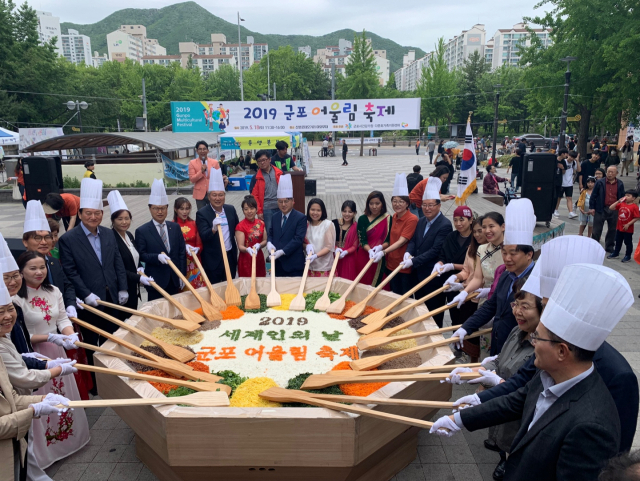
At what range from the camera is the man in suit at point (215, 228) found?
5785 mm

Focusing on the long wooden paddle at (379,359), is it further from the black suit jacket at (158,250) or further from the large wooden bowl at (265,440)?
the black suit jacket at (158,250)

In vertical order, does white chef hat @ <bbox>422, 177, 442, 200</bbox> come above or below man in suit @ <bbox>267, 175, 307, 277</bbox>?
above

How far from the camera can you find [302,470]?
3047 mm

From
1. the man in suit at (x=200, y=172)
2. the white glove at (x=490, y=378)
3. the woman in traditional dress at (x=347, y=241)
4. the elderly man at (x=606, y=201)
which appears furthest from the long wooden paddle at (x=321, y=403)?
the elderly man at (x=606, y=201)

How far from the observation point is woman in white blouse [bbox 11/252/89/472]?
355 cm

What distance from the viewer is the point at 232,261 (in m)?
6.13

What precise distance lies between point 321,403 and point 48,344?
7.58 ft

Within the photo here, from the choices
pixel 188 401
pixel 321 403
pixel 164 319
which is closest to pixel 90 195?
pixel 164 319

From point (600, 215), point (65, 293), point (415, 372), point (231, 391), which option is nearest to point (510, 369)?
point (415, 372)

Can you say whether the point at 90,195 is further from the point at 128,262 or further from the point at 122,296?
the point at 122,296

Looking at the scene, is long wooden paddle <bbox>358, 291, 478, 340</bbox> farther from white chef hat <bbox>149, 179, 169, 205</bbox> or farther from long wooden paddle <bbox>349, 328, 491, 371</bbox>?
white chef hat <bbox>149, 179, 169, 205</bbox>

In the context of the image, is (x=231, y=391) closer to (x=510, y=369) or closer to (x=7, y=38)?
(x=510, y=369)

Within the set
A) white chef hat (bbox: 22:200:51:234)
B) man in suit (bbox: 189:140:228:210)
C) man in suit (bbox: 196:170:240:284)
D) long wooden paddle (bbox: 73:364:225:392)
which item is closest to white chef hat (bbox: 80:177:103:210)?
white chef hat (bbox: 22:200:51:234)

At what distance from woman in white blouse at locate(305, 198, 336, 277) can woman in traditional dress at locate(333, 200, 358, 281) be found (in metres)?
0.15
